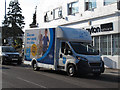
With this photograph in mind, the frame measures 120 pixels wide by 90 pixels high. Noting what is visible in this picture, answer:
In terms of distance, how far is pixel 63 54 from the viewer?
12.4 meters

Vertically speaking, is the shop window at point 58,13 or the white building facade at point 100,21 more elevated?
the shop window at point 58,13

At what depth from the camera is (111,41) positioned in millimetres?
18156

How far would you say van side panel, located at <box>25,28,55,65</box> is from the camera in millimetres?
13086

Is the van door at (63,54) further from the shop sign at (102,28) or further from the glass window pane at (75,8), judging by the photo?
the glass window pane at (75,8)

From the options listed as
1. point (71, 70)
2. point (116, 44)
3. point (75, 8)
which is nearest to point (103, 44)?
point (116, 44)

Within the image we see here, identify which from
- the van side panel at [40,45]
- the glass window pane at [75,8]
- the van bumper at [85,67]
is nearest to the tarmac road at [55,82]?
the van bumper at [85,67]

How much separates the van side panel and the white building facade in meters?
5.43

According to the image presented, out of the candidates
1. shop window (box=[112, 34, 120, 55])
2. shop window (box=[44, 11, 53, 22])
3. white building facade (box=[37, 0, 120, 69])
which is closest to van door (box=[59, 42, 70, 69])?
white building facade (box=[37, 0, 120, 69])

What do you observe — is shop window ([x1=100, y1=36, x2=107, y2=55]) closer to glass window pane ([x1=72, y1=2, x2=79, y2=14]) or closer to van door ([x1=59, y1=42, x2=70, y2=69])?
glass window pane ([x1=72, y1=2, x2=79, y2=14])

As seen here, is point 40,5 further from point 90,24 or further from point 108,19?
point 108,19

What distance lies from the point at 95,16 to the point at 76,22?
322cm

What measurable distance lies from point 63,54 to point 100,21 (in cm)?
845

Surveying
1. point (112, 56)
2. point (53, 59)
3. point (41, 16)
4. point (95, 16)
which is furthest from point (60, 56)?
point (41, 16)

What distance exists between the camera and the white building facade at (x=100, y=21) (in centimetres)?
1759
